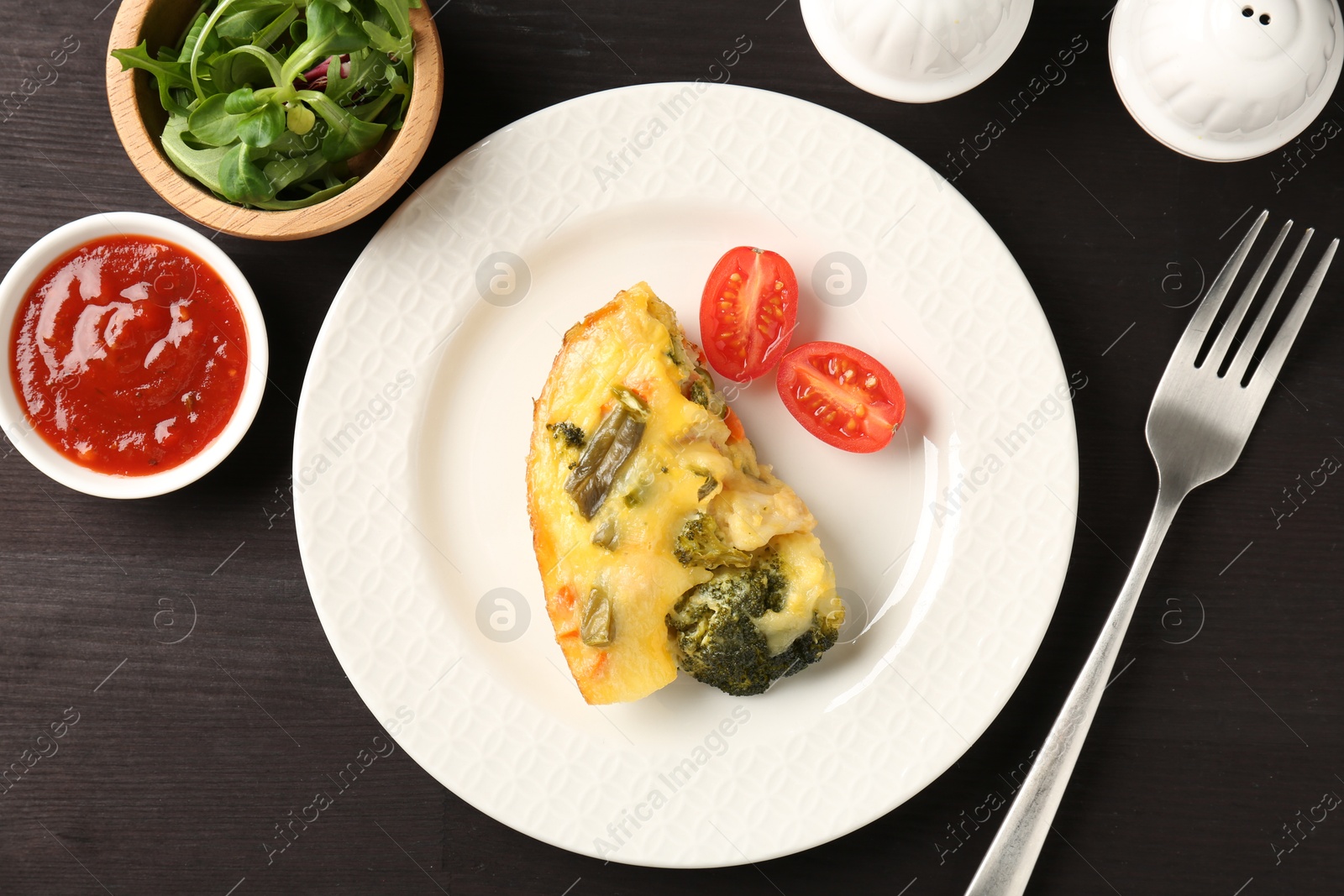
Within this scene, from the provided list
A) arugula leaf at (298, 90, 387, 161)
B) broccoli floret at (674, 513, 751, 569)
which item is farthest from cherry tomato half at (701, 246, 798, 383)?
arugula leaf at (298, 90, 387, 161)

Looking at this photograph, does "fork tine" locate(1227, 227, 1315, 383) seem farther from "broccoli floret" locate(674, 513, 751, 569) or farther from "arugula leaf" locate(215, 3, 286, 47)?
"arugula leaf" locate(215, 3, 286, 47)

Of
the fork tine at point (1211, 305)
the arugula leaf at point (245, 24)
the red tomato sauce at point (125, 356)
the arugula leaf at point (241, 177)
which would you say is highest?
the fork tine at point (1211, 305)

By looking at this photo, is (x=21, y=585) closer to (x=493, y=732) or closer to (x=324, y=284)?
(x=324, y=284)

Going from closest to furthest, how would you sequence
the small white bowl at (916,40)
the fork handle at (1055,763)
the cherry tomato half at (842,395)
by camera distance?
the small white bowl at (916,40) → the cherry tomato half at (842,395) → the fork handle at (1055,763)

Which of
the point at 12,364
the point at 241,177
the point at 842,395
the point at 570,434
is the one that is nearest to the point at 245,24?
the point at 241,177

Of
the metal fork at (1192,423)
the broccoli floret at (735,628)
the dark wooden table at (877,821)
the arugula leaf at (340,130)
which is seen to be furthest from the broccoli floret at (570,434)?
the metal fork at (1192,423)

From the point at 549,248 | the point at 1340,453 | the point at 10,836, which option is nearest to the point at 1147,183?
the point at 1340,453

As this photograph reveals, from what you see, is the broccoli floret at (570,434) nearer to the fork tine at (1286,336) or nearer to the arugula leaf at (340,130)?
the arugula leaf at (340,130)

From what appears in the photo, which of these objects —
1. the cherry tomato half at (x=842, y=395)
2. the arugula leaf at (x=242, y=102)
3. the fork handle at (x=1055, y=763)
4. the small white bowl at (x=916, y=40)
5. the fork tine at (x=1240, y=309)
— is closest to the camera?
the arugula leaf at (x=242, y=102)
